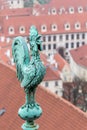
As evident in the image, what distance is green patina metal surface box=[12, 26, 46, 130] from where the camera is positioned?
4340 mm

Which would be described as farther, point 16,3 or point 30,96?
point 16,3

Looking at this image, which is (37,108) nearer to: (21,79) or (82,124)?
(21,79)

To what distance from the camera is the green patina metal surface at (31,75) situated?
434cm

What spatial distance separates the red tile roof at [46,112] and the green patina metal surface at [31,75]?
11.4 metres

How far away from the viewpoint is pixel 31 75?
4.32 metres

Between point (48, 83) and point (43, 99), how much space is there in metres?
33.2

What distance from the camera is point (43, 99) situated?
18156 mm

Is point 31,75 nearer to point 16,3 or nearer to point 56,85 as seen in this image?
point 56,85

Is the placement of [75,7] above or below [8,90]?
below

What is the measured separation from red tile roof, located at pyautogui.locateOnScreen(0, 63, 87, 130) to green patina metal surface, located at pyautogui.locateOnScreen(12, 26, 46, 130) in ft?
37.3

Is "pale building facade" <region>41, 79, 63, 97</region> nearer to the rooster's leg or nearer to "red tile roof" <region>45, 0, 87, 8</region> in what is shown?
"red tile roof" <region>45, 0, 87, 8</region>

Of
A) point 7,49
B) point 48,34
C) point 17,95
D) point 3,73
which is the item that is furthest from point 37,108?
point 48,34

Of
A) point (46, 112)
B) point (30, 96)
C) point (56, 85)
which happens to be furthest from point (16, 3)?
point (30, 96)

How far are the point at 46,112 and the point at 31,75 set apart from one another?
42.2 feet
